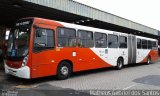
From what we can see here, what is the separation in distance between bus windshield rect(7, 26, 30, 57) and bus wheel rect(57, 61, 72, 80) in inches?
82.6

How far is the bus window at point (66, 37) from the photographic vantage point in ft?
36.2

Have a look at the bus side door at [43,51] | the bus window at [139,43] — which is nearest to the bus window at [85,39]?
the bus side door at [43,51]

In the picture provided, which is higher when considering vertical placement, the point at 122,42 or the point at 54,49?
the point at 122,42

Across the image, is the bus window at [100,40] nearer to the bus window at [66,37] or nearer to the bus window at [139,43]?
the bus window at [66,37]

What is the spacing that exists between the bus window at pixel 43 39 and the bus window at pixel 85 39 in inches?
84.9

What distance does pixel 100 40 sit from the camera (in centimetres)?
1408

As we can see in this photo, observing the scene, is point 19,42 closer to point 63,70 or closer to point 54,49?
point 54,49

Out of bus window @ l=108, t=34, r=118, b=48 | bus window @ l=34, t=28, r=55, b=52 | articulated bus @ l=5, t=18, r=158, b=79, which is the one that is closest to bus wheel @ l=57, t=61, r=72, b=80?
articulated bus @ l=5, t=18, r=158, b=79

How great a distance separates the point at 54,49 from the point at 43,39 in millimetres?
800

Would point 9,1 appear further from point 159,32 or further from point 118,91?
point 159,32

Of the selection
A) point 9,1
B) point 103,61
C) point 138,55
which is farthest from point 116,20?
point 9,1

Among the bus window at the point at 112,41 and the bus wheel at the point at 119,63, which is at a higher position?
the bus window at the point at 112,41

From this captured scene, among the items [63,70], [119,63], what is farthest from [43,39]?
[119,63]

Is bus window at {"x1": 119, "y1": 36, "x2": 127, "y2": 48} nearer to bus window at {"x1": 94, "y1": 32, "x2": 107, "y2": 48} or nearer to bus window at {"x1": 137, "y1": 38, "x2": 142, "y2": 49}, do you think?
bus window at {"x1": 94, "y1": 32, "x2": 107, "y2": 48}
